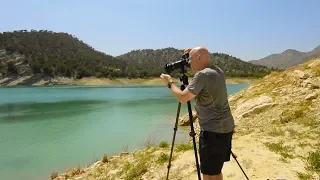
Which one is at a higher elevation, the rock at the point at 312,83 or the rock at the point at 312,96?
the rock at the point at 312,83

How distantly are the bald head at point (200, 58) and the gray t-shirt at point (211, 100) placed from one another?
0.46 feet

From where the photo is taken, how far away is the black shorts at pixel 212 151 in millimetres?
3869

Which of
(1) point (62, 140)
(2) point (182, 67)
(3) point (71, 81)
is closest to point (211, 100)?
(2) point (182, 67)

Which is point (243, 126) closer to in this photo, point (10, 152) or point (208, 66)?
point (208, 66)

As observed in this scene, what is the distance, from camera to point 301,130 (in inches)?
336

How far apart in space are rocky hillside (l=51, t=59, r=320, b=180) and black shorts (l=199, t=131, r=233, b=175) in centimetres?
194

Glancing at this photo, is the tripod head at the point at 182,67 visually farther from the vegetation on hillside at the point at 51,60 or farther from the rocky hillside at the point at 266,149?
the vegetation on hillside at the point at 51,60

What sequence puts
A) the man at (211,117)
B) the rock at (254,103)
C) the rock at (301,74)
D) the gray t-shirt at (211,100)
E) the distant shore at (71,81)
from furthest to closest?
the distant shore at (71,81) → the rock at (301,74) → the rock at (254,103) → the man at (211,117) → the gray t-shirt at (211,100)

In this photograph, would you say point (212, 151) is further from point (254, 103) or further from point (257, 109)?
point (254, 103)

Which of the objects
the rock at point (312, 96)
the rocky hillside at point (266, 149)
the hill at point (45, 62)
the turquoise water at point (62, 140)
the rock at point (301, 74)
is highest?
the hill at point (45, 62)

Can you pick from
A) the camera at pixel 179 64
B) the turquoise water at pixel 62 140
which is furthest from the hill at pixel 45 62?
the camera at pixel 179 64

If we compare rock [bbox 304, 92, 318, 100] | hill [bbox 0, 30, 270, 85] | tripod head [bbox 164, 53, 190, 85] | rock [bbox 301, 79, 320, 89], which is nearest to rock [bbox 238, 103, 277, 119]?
rock [bbox 304, 92, 318, 100]

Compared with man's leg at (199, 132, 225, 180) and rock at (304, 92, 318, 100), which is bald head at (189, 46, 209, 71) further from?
rock at (304, 92, 318, 100)

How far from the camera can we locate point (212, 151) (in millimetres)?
3863
